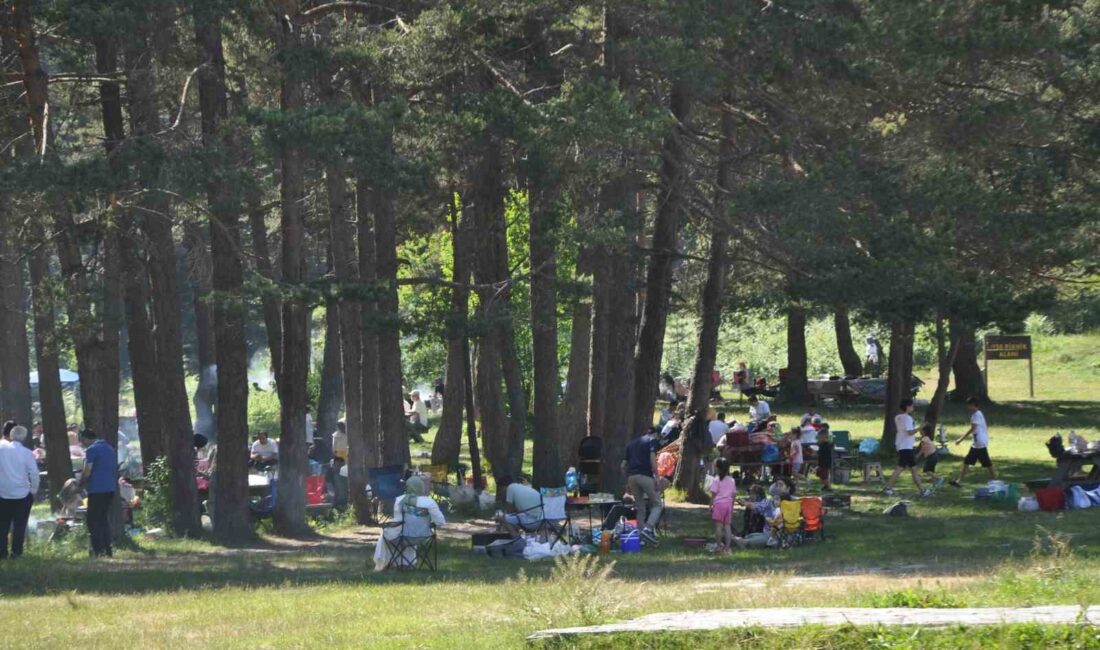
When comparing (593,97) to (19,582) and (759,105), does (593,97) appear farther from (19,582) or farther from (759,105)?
(19,582)

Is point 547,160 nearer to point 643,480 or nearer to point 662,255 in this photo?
point 662,255

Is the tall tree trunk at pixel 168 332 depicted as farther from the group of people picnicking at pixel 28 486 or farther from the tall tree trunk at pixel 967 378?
the tall tree trunk at pixel 967 378

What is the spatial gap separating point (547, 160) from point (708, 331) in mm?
6738

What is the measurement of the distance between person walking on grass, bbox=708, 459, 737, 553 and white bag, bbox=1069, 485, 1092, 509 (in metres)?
5.68

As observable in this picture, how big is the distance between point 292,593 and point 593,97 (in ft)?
24.7

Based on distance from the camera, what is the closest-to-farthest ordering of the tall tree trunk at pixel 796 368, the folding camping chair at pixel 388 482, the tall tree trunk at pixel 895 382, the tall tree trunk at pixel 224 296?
the tall tree trunk at pixel 224 296 < the folding camping chair at pixel 388 482 < the tall tree trunk at pixel 895 382 < the tall tree trunk at pixel 796 368

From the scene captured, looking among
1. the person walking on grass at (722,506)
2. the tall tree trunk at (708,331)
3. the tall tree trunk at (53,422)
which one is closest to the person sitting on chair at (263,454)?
the tall tree trunk at (53,422)

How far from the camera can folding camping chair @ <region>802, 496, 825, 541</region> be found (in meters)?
20.1

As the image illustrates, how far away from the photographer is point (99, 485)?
Result: 59.6 ft

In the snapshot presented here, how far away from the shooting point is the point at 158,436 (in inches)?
1048

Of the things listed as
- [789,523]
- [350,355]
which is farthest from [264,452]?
[789,523]

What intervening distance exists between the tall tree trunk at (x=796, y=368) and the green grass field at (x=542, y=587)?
17.3 meters

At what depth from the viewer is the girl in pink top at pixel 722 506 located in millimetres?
19484

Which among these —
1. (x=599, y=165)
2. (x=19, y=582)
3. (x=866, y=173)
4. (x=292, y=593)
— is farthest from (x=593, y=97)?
(x=19, y=582)
